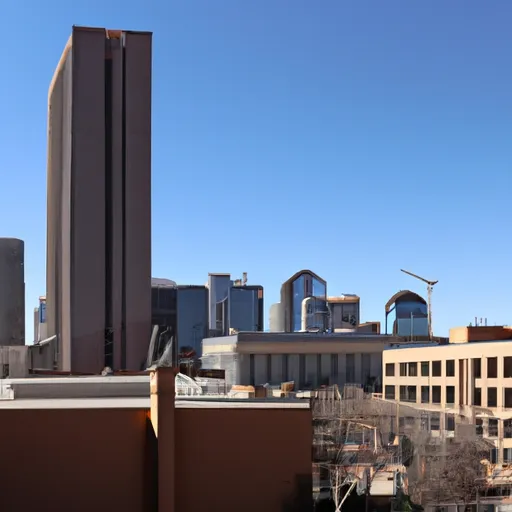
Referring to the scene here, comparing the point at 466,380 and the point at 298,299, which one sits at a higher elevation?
the point at 298,299

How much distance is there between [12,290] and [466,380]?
22.0 meters

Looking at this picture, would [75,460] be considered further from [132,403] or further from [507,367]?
[507,367]

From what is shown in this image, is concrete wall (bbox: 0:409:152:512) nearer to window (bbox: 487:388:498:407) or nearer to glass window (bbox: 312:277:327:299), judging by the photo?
window (bbox: 487:388:498:407)

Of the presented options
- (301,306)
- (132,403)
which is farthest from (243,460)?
(301,306)

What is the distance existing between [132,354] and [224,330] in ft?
100

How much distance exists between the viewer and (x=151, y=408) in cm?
1588

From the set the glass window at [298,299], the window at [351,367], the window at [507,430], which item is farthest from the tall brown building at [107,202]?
the glass window at [298,299]

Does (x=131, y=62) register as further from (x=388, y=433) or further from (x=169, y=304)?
(x=388, y=433)

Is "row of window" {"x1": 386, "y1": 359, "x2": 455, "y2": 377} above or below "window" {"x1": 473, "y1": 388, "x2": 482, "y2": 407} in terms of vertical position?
above

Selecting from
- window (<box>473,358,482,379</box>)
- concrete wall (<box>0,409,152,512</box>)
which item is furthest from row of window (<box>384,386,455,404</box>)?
concrete wall (<box>0,409,152,512</box>)

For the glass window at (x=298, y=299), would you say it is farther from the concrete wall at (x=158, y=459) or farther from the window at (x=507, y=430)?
the concrete wall at (x=158, y=459)

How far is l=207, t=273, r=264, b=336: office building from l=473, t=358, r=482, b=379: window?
3649 cm

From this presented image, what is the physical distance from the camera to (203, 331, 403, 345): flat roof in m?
57.8

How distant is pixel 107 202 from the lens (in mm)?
43969
